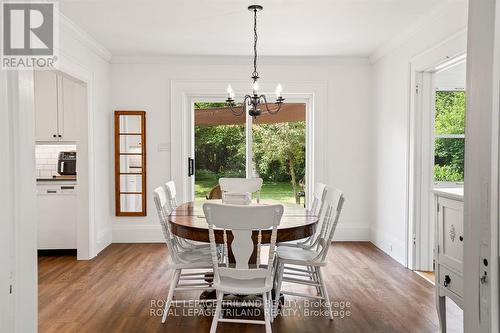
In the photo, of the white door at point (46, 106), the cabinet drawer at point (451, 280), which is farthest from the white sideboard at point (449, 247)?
the white door at point (46, 106)

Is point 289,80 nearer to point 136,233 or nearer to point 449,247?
point 136,233

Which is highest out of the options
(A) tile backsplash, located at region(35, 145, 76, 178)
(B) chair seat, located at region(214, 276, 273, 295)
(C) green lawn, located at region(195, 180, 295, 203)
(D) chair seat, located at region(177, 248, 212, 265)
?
(A) tile backsplash, located at region(35, 145, 76, 178)

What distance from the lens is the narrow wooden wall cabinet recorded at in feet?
18.6

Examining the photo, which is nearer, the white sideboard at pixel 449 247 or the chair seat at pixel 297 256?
the white sideboard at pixel 449 247

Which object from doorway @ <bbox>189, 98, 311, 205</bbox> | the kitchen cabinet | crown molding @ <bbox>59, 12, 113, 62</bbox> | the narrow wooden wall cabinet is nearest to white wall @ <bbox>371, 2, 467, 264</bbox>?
doorway @ <bbox>189, 98, 311, 205</bbox>

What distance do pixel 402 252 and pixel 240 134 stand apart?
275 cm

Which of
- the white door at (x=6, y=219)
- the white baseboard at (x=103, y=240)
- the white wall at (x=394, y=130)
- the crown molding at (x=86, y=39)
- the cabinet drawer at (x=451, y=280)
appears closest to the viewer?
the white door at (x=6, y=219)

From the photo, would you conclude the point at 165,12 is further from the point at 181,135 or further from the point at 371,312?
the point at 371,312

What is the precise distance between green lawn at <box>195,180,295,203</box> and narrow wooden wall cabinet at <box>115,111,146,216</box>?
810 mm

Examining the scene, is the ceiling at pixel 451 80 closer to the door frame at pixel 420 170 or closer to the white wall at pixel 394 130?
the white wall at pixel 394 130

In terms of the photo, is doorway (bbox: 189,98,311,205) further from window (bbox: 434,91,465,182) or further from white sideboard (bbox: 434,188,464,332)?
white sideboard (bbox: 434,188,464,332)

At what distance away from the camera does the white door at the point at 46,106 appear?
496 centimetres

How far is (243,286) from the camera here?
253 centimetres

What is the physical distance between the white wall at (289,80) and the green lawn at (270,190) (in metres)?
0.53
